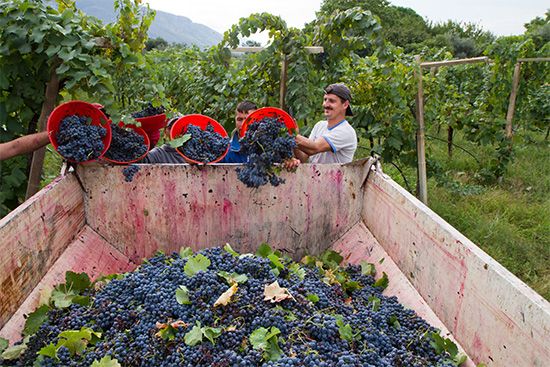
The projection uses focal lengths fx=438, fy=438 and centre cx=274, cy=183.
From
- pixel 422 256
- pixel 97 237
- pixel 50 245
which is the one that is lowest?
pixel 97 237

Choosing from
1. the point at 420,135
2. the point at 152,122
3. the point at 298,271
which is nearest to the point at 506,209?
the point at 420,135

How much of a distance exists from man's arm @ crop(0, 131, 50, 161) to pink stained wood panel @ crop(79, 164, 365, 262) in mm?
267

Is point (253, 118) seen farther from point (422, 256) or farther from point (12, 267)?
point (12, 267)

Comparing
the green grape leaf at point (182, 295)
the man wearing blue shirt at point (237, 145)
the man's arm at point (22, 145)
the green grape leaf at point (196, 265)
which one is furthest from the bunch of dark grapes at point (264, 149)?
the man's arm at point (22, 145)

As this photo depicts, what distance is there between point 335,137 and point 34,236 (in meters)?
1.89

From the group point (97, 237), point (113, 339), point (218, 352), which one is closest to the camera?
point (218, 352)

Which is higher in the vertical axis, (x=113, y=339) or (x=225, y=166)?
(x=225, y=166)

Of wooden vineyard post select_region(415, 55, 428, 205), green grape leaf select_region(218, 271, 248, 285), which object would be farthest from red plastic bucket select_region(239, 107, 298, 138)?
wooden vineyard post select_region(415, 55, 428, 205)

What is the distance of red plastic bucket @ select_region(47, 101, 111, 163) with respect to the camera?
2252 mm

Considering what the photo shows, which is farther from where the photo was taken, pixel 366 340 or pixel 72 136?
pixel 72 136

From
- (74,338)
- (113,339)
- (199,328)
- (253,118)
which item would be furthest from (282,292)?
(253,118)

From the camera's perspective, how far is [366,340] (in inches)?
68.4

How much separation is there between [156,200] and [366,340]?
4.84 feet

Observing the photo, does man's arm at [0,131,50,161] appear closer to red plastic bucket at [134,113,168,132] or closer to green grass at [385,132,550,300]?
red plastic bucket at [134,113,168,132]
